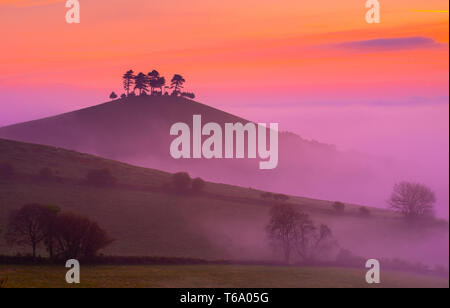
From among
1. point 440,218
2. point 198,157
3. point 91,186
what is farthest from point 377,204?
point 91,186

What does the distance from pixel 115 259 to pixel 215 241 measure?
83.6 ft

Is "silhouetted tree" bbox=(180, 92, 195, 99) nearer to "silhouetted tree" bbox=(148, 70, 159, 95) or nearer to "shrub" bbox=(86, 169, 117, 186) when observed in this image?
"silhouetted tree" bbox=(148, 70, 159, 95)

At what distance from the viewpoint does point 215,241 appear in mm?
71125

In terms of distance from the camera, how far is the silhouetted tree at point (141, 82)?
180 m

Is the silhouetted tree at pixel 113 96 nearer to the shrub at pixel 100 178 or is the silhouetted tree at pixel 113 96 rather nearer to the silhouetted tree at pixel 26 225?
the shrub at pixel 100 178

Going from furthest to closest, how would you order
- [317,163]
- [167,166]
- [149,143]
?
[317,163] → [149,143] → [167,166]

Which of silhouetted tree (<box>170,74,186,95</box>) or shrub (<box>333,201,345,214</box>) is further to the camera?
silhouetted tree (<box>170,74,186,95</box>)

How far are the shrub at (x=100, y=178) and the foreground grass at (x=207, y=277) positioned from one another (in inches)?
1581

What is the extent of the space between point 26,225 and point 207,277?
18.3m

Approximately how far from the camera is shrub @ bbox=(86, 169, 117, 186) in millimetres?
87438

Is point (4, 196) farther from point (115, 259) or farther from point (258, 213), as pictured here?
point (258, 213)

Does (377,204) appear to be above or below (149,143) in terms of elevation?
below

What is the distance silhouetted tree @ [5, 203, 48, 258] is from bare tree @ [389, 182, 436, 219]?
63.7 metres

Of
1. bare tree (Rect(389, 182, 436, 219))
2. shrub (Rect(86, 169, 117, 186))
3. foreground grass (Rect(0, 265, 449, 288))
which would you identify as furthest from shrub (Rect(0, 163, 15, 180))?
bare tree (Rect(389, 182, 436, 219))
